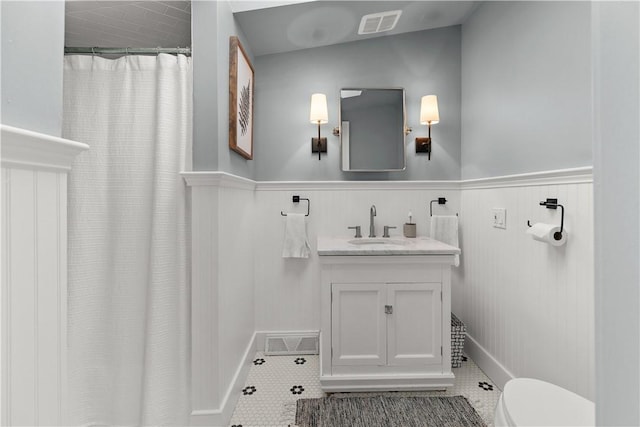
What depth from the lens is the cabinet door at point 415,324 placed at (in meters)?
1.91

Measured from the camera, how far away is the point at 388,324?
191 centimetres

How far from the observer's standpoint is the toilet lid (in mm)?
998

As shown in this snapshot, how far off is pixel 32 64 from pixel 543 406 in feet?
5.24

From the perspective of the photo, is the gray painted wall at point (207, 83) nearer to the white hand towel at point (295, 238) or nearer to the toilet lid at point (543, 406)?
the white hand towel at point (295, 238)

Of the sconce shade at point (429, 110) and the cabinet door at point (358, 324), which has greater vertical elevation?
the sconce shade at point (429, 110)

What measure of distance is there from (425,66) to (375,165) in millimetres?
817

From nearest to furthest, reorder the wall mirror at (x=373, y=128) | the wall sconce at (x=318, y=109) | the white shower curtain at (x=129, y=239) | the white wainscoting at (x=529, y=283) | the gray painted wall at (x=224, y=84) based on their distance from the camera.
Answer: the white wainscoting at (x=529, y=283) → the white shower curtain at (x=129, y=239) → the gray painted wall at (x=224, y=84) → the wall sconce at (x=318, y=109) → the wall mirror at (x=373, y=128)

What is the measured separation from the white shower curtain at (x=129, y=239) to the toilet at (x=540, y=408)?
132 cm

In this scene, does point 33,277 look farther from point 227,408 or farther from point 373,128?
point 373,128

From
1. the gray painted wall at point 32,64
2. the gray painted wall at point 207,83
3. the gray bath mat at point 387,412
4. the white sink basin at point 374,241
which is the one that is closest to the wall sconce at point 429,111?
the white sink basin at point 374,241

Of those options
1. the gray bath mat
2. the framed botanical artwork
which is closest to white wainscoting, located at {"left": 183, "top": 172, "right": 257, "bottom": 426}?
the framed botanical artwork

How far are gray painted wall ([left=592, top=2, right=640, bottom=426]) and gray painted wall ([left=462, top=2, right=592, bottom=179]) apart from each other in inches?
50.4

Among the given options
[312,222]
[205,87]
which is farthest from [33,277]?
[312,222]

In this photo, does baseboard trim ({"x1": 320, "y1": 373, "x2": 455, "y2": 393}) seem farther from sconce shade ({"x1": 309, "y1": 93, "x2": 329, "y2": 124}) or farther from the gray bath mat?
sconce shade ({"x1": 309, "y1": 93, "x2": 329, "y2": 124})
